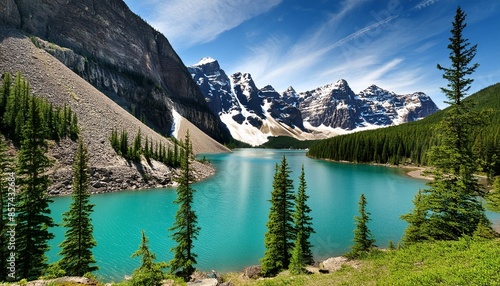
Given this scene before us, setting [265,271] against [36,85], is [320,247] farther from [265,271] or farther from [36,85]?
[36,85]

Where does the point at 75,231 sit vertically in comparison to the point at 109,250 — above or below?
above

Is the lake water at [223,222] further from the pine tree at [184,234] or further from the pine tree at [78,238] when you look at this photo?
the pine tree at [78,238]

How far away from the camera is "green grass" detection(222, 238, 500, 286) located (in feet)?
31.7

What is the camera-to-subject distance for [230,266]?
24188 millimetres

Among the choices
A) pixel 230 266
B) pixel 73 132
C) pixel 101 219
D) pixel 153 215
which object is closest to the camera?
pixel 230 266

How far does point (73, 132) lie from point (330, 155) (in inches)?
5148

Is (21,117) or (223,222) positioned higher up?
(21,117)

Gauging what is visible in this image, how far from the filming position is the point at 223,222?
36.4m

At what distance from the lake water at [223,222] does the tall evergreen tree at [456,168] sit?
12.2m

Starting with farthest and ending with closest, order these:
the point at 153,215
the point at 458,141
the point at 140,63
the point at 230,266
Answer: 1. the point at 140,63
2. the point at 153,215
3. the point at 230,266
4. the point at 458,141

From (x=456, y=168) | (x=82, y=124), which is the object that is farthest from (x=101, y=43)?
(x=456, y=168)

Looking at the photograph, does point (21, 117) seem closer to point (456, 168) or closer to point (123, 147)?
point (123, 147)

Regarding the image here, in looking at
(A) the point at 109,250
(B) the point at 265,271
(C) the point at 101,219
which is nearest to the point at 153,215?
(C) the point at 101,219

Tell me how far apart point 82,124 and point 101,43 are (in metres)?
123
